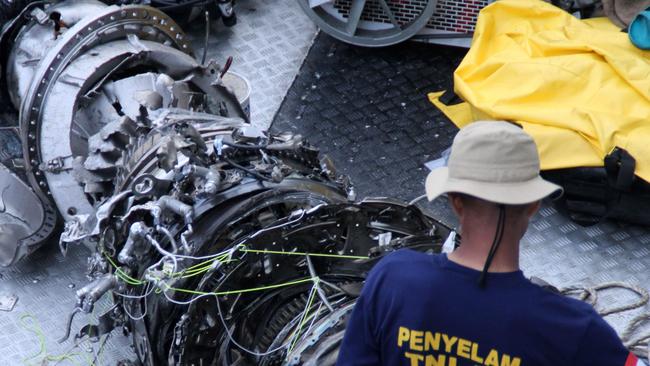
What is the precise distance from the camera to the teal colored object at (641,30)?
503 cm

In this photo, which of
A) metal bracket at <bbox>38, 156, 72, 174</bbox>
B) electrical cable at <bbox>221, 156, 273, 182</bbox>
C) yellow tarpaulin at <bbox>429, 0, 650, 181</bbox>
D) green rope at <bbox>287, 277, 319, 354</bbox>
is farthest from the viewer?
yellow tarpaulin at <bbox>429, 0, 650, 181</bbox>

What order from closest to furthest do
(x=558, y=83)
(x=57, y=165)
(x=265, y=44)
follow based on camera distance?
(x=57, y=165) < (x=558, y=83) < (x=265, y=44)

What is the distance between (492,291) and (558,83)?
9.32 feet

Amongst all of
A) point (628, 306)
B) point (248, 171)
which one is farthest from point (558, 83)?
point (248, 171)

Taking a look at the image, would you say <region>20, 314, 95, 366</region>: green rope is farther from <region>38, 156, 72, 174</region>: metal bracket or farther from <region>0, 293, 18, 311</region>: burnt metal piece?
<region>38, 156, 72, 174</region>: metal bracket

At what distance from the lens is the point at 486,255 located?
234 cm

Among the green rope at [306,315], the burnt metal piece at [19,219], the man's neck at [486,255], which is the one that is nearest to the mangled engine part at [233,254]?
the green rope at [306,315]

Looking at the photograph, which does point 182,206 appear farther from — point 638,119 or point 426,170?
point 638,119

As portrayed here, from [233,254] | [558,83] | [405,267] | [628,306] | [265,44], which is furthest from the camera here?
[265,44]

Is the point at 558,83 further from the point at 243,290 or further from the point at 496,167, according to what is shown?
the point at 496,167

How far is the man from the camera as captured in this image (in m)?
2.32

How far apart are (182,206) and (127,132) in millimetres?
784

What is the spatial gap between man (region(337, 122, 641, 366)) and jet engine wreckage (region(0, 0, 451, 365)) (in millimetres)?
955

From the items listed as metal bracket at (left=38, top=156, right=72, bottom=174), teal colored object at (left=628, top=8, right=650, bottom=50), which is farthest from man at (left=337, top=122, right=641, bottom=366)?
teal colored object at (left=628, top=8, right=650, bottom=50)
